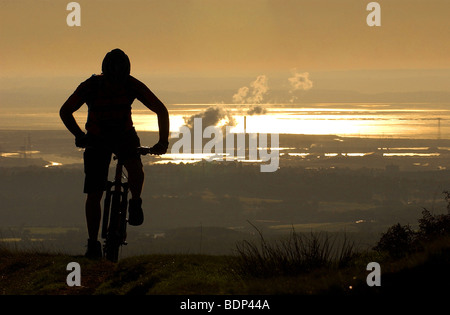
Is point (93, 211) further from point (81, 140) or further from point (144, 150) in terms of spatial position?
point (144, 150)

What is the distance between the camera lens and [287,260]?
11602mm

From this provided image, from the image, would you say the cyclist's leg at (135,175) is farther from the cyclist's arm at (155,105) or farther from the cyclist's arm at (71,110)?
the cyclist's arm at (71,110)

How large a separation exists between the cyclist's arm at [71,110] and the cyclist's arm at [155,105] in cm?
98

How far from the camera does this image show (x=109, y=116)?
12641 millimetres

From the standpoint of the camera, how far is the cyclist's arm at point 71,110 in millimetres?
12555

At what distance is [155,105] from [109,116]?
79 cm

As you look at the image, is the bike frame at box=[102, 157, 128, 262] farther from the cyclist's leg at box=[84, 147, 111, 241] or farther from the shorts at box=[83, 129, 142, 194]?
the shorts at box=[83, 129, 142, 194]

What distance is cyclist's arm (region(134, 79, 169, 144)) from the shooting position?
41.8ft

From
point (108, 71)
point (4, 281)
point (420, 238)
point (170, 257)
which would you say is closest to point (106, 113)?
point (108, 71)

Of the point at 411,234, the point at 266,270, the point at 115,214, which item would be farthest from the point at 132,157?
the point at 411,234

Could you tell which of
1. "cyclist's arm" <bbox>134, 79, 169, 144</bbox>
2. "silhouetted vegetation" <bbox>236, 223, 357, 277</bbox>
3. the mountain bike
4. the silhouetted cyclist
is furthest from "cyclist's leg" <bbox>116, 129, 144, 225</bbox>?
"silhouetted vegetation" <bbox>236, 223, 357, 277</bbox>
